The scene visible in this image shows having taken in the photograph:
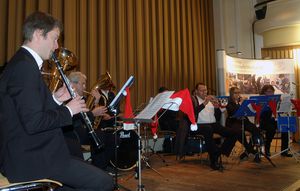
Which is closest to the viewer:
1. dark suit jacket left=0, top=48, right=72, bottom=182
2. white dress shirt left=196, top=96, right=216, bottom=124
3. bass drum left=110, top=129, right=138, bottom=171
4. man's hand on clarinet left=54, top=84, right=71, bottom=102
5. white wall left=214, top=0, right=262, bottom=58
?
dark suit jacket left=0, top=48, right=72, bottom=182

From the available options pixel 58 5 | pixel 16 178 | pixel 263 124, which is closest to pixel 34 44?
pixel 16 178

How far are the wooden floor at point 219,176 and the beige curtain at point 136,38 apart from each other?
2.22m

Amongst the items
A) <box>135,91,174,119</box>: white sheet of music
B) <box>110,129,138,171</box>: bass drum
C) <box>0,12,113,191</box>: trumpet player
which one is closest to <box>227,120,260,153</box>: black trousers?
<box>110,129,138,171</box>: bass drum

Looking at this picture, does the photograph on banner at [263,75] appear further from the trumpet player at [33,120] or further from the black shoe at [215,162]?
the trumpet player at [33,120]

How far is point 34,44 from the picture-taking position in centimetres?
173

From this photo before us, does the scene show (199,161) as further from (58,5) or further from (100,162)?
(58,5)

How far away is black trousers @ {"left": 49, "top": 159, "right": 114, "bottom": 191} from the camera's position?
1.71 meters

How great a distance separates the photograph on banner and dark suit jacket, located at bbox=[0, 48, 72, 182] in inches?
272

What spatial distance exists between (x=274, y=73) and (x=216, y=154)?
4377 millimetres

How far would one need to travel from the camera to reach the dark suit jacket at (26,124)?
1.53m

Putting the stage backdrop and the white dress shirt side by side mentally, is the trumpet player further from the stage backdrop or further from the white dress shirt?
the stage backdrop

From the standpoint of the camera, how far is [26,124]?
1.53 meters

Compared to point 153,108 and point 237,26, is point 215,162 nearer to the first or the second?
point 153,108

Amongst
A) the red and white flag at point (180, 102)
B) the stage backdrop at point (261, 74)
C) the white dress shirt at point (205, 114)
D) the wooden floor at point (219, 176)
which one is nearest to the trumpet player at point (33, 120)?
the red and white flag at point (180, 102)
